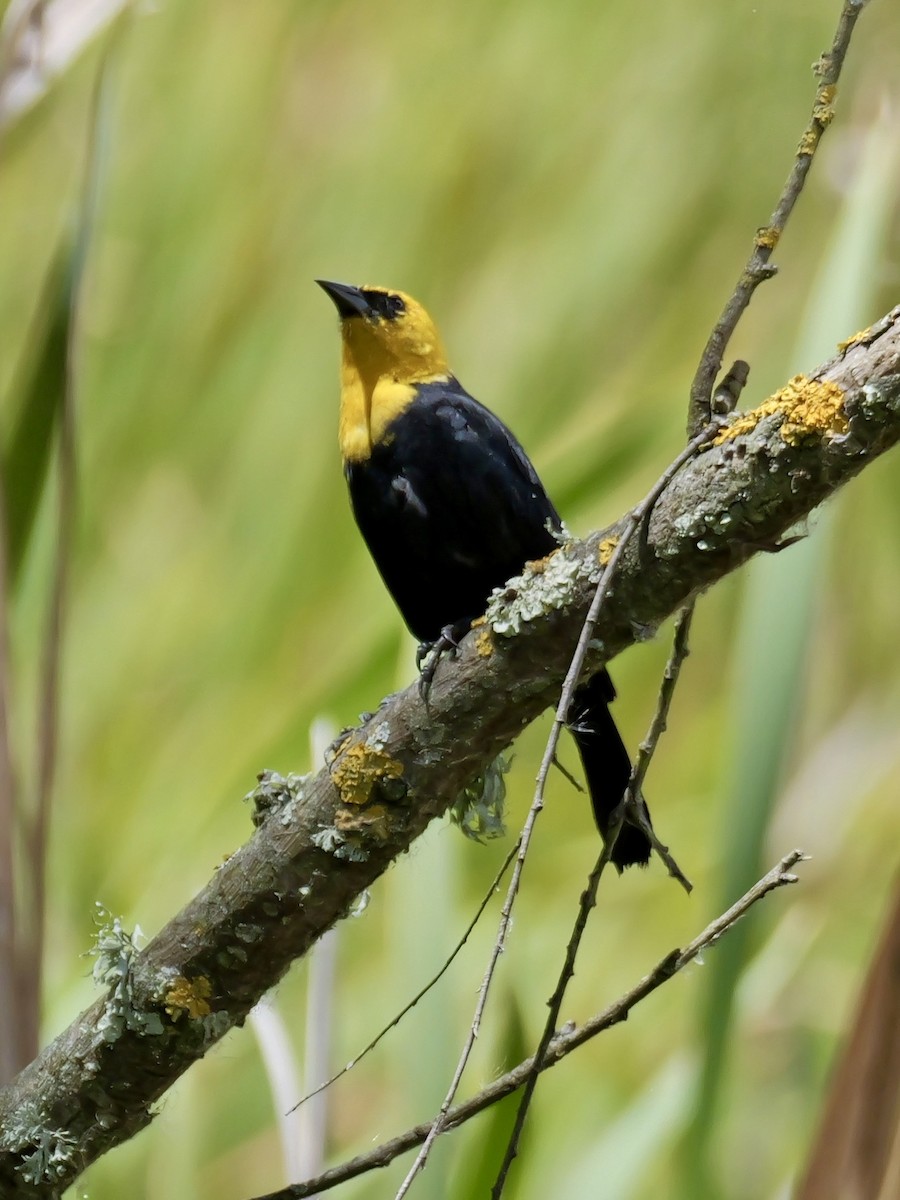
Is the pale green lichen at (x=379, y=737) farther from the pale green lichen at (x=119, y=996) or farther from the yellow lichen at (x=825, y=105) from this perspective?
the yellow lichen at (x=825, y=105)

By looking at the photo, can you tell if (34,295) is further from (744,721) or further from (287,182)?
(744,721)

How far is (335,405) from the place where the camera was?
2514mm

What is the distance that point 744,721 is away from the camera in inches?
42.4

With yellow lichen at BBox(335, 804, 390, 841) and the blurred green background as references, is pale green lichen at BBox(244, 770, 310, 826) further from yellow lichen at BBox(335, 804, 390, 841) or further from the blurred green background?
the blurred green background

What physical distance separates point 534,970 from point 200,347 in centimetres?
131

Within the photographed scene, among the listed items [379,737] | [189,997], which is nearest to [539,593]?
[379,737]

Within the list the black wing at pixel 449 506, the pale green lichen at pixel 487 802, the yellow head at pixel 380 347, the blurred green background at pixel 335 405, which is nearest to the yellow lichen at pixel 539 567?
the pale green lichen at pixel 487 802

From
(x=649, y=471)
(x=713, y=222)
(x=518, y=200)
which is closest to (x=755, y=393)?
(x=649, y=471)

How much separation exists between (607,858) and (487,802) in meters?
0.24

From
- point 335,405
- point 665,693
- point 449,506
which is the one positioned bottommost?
point 665,693

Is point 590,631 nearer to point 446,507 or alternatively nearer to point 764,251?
point 764,251

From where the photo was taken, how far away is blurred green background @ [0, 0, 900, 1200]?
78.3 inches

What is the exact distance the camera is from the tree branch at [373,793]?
0.69 metres

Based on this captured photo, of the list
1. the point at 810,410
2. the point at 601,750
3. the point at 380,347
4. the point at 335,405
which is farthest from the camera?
the point at 335,405
